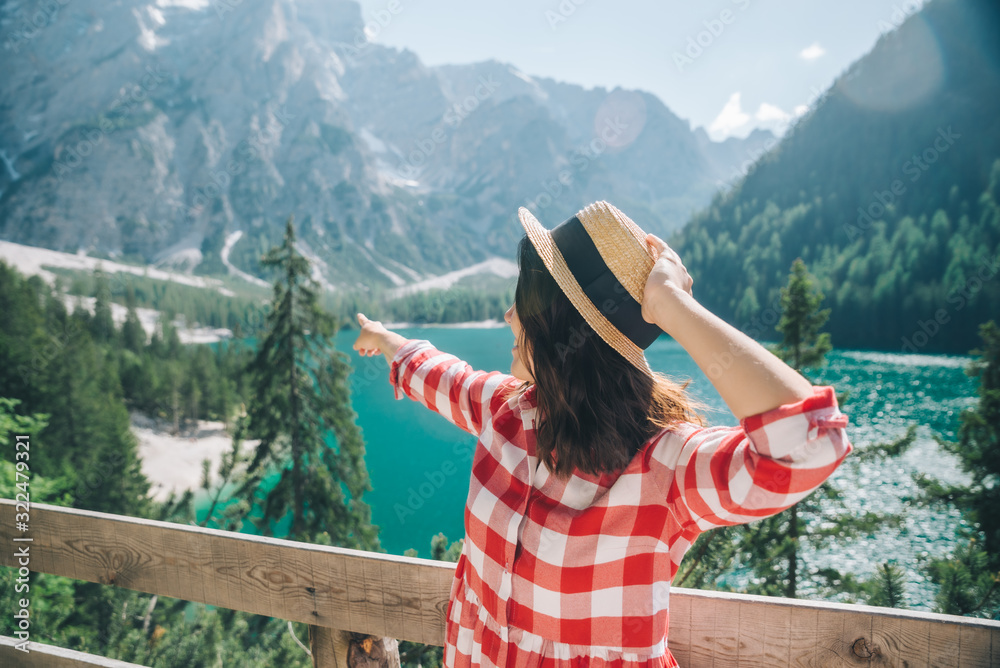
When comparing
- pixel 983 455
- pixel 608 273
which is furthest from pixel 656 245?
pixel 983 455

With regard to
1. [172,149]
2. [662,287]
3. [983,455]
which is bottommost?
[983,455]

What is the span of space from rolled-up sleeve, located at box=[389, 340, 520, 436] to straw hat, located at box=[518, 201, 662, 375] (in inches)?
15.7

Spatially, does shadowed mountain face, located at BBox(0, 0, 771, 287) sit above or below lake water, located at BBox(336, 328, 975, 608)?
above

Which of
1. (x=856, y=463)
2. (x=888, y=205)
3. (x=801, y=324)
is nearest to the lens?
(x=801, y=324)

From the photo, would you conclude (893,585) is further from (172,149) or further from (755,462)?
(172,149)

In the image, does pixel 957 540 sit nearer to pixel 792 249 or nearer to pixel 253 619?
pixel 253 619

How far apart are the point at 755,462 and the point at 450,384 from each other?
2.78ft

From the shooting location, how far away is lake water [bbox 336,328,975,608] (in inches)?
531

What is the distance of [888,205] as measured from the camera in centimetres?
6838

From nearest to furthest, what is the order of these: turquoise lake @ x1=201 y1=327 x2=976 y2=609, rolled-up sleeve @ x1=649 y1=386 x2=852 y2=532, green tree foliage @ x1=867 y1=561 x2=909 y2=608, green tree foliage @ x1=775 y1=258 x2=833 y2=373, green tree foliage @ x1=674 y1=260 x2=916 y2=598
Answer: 1. rolled-up sleeve @ x1=649 y1=386 x2=852 y2=532
2. green tree foliage @ x1=867 y1=561 x2=909 y2=608
3. green tree foliage @ x1=674 y1=260 x2=916 y2=598
4. green tree foliage @ x1=775 y1=258 x2=833 y2=373
5. turquoise lake @ x1=201 y1=327 x2=976 y2=609

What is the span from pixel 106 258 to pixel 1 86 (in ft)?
301

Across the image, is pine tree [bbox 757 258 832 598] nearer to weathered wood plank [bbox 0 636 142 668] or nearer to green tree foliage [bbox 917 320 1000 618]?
green tree foliage [bbox 917 320 1000 618]

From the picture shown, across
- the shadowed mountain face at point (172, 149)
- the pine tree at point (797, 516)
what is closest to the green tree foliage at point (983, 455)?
the pine tree at point (797, 516)

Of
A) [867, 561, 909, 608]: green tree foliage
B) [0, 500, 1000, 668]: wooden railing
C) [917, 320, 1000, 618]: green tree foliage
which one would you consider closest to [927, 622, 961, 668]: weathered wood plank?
[0, 500, 1000, 668]: wooden railing
